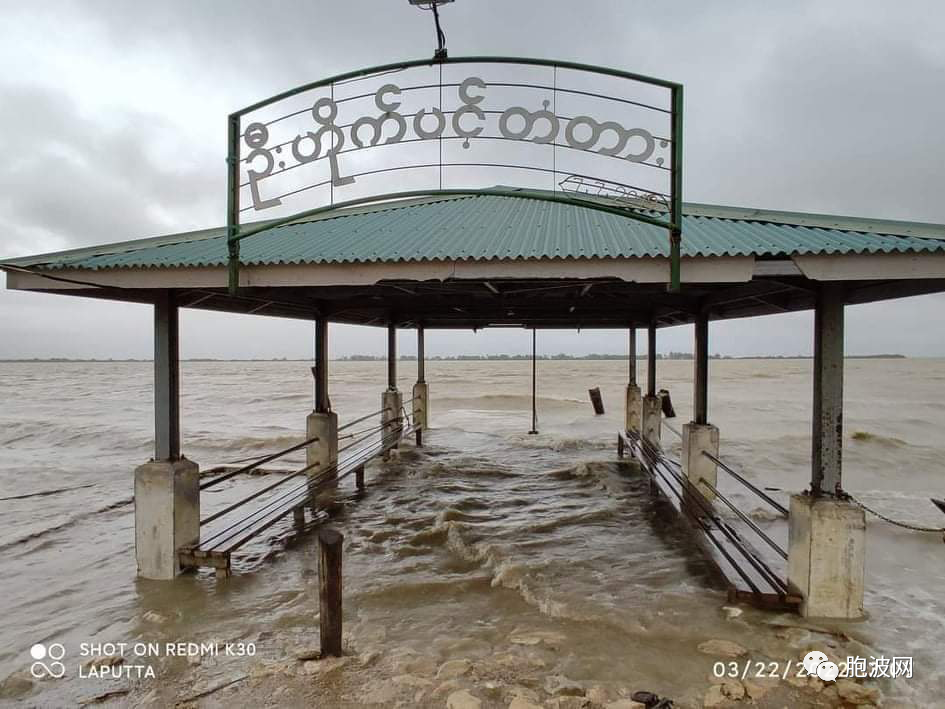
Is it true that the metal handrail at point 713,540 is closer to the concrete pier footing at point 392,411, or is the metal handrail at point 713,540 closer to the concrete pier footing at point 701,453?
the concrete pier footing at point 701,453

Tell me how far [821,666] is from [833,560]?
3.82 feet

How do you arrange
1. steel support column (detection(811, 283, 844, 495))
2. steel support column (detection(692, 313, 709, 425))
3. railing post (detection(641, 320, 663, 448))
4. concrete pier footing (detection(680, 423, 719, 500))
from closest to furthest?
1. steel support column (detection(811, 283, 844, 495))
2. steel support column (detection(692, 313, 709, 425))
3. concrete pier footing (detection(680, 423, 719, 500))
4. railing post (detection(641, 320, 663, 448))

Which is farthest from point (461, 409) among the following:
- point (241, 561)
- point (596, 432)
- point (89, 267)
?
point (89, 267)

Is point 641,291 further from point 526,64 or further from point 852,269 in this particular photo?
point 526,64

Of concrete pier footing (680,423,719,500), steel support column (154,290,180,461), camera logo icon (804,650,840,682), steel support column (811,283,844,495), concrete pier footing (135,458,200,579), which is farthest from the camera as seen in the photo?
concrete pier footing (680,423,719,500)

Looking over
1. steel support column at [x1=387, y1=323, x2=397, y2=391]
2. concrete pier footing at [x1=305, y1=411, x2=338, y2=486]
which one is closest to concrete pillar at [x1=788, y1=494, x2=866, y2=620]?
concrete pier footing at [x1=305, y1=411, x2=338, y2=486]

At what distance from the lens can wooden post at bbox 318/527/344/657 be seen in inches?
192

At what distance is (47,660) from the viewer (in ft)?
17.1

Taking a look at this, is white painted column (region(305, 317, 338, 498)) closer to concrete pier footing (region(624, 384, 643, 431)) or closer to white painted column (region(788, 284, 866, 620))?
white painted column (region(788, 284, 866, 620))

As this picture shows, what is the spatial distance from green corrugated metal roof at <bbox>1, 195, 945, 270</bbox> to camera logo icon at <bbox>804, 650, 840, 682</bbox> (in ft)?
11.7

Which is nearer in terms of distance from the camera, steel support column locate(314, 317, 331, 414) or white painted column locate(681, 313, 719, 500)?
white painted column locate(681, 313, 719, 500)

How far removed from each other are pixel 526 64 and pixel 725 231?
2.89 metres

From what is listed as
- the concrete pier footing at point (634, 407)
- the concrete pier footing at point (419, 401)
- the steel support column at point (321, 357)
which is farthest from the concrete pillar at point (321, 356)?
the concrete pier footing at point (634, 407)

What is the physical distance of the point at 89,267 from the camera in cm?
584
